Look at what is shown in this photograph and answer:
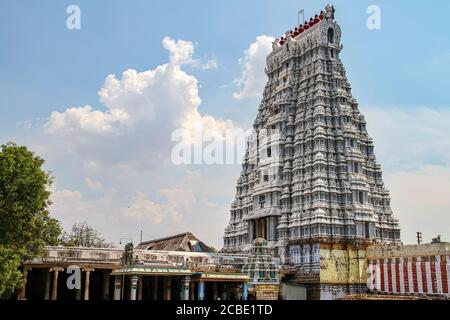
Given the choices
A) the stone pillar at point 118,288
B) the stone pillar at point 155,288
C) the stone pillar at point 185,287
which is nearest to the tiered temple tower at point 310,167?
the stone pillar at point 155,288

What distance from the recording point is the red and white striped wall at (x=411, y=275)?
39781 mm

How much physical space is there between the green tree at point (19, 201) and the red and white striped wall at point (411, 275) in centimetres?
3097

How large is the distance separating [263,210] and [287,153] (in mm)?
7209

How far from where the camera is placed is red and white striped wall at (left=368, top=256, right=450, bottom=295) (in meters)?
39.8

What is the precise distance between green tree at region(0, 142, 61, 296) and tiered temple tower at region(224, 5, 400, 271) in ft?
86.6

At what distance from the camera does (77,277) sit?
132ft

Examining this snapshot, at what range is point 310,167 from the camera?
52125 millimetres

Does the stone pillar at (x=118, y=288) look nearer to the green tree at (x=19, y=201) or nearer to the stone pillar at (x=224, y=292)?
the green tree at (x=19, y=201)

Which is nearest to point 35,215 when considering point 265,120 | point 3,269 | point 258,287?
point 3,269

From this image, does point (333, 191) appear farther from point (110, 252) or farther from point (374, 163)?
point (110, 252)

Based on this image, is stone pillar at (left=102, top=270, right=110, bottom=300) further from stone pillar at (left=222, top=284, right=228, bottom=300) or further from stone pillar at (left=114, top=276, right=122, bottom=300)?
stone pillar at (left=222, top=284, right=228, bottom=300)

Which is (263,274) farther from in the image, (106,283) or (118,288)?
(106,283)

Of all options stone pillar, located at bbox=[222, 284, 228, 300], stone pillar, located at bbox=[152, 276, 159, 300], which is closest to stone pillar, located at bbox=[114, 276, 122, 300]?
stone pillar, located at bbox=[152, 276, 159, 300]

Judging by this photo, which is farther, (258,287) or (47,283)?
(47,283)
